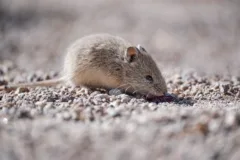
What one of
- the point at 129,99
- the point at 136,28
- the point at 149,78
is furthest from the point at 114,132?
the point at 136,28

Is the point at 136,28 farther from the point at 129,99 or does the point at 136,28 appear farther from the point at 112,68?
the point at 129,99

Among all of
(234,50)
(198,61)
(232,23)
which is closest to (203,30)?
(232,23)

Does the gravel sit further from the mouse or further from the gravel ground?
the mouse

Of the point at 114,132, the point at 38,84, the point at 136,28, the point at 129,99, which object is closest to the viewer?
the point at 114,132

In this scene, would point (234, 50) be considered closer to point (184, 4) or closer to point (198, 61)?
point (198, 61)

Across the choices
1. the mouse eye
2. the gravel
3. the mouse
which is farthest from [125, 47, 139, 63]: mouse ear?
the gravel
